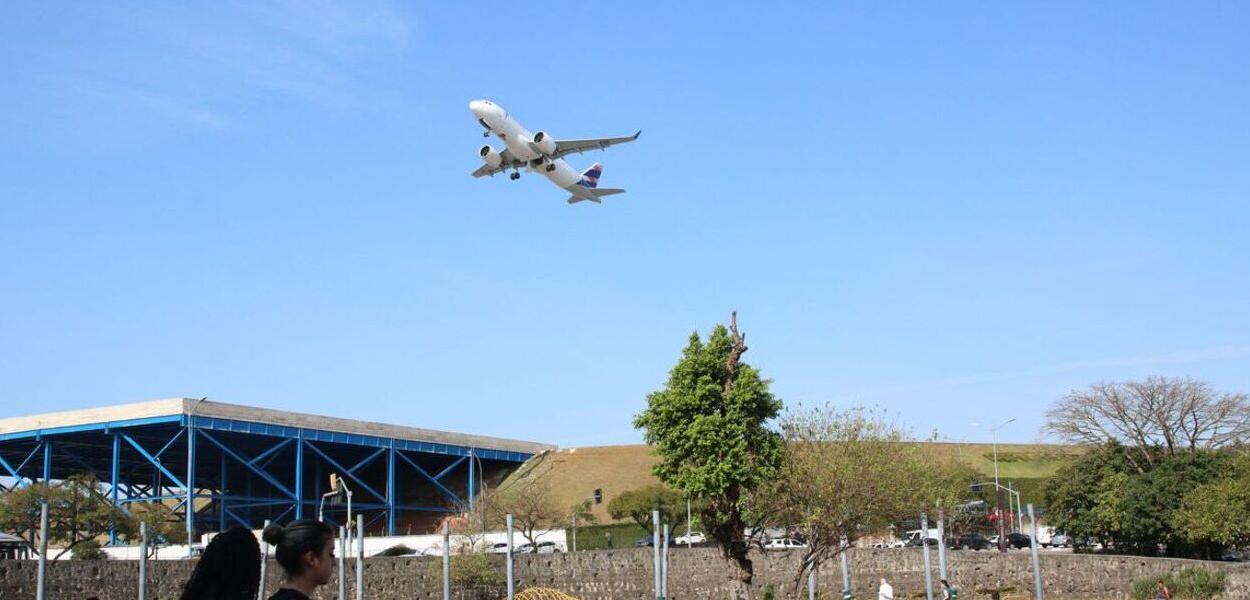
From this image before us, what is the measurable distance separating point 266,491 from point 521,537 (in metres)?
35.3

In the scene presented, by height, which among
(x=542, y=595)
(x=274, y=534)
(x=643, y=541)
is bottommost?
(x=542, y=595)

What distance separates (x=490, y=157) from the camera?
207 feet

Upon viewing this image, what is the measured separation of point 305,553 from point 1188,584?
48.1m

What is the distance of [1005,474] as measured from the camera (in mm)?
114500

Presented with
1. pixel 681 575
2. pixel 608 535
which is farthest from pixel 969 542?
pixel 681 575

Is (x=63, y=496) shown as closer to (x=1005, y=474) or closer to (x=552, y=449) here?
(x=552, y=449)

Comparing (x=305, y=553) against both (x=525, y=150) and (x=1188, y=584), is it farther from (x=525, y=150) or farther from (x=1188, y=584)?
(x=525, y=150)

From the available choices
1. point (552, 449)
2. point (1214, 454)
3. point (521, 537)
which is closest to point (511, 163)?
point (521, 537)

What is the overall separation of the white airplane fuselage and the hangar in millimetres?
32407

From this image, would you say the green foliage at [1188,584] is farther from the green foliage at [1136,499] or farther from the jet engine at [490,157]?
the jet engine at [490,157]

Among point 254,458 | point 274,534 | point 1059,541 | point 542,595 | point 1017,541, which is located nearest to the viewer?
point 274,534

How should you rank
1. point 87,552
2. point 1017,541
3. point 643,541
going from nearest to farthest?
point 87,552, point 1017,541, point 643,541

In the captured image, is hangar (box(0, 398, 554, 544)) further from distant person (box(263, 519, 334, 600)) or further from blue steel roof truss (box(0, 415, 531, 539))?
distant person (box(263, 519, 334, 600))

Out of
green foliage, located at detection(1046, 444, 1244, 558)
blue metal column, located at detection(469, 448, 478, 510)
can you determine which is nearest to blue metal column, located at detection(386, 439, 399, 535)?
blue metal column, located at detection(469, 448, 478, 510)
